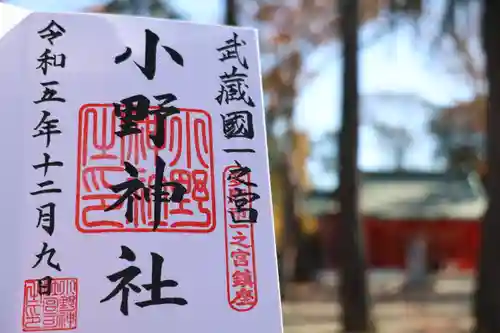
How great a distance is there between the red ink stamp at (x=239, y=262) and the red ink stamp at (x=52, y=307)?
479mm

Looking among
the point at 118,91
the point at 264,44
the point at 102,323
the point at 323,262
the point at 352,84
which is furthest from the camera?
the point at 323,262

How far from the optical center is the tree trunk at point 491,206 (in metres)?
9.16

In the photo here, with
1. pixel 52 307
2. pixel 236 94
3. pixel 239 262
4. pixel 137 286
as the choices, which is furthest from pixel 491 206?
pixel 52 307

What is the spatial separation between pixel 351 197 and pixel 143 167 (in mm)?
10146

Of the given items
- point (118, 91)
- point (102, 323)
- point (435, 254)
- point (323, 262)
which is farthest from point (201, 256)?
point (435, 254)

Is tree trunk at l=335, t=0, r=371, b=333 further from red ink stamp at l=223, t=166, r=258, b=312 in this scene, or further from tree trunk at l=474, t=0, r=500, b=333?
red ink stamp at l=223, t=166, r=258, b=312

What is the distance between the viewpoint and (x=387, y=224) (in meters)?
30.5

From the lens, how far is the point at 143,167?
8.42 ft

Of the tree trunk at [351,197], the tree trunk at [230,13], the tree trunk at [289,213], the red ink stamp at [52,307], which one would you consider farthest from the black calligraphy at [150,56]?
the tree trunk at [289,213]

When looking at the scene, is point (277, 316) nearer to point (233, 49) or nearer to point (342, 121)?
point (233, 49)

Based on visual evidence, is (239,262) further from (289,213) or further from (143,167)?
(289,213)

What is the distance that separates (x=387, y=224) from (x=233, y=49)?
2834cm

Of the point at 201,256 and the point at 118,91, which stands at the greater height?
the point at 118,91

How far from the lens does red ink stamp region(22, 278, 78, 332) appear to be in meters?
2.38
